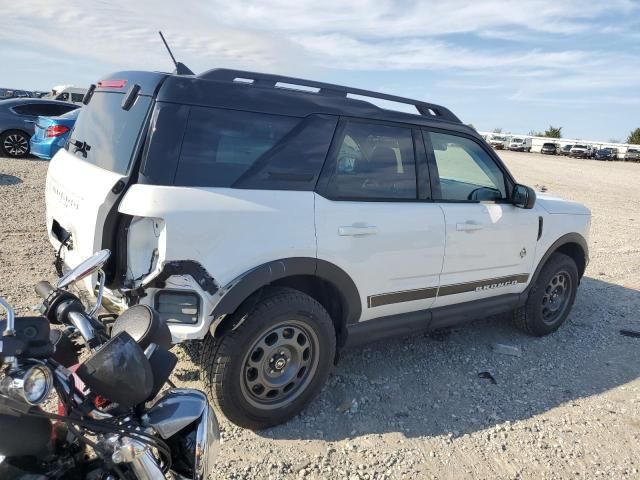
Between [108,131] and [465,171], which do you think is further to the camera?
[465,171]

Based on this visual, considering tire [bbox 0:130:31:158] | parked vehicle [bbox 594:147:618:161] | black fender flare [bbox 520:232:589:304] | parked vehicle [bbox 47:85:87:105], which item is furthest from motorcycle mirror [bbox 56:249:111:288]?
parked vehicle [bbox 594:147:618:161]

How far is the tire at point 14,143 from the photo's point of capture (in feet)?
44.7

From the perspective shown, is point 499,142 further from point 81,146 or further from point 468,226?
point 81,146

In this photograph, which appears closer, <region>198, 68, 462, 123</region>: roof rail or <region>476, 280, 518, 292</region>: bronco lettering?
<region>198, 68, 462, 123</region>: roof rail

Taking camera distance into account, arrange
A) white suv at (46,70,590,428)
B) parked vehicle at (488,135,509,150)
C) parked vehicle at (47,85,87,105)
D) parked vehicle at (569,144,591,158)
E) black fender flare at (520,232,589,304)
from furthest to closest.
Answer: parked vehicle at (488,135,509,150)
parked vehicle at (569,144,591,158)
parked vehicle at (47,85,87,105)
black fender flare at (520,232,589,304)
white suv at (46,70,590,428)

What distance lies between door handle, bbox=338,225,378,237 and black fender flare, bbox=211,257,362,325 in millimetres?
216

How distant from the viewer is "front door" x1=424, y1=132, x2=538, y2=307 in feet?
13.2

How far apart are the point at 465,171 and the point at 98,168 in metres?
2.75

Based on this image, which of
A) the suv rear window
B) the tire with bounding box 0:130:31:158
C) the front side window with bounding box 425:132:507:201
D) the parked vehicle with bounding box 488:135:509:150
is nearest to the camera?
the front side window with bounding box 425:132:507:201

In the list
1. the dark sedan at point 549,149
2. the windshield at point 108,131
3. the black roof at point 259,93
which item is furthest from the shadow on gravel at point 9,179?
the dark sedan at point 549,149

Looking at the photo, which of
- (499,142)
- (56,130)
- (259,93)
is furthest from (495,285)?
(499,142)

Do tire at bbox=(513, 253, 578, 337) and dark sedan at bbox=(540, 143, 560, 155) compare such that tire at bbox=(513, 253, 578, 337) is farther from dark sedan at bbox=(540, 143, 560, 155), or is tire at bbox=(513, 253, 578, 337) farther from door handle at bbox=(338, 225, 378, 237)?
dark sedan at bbox=(540, 143, 560, 155)

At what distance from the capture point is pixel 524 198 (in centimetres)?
436

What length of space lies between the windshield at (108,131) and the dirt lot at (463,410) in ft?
5.23
